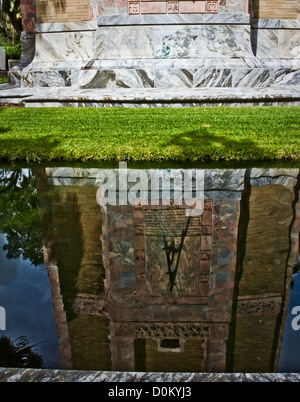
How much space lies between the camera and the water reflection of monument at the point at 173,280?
1.75 meters

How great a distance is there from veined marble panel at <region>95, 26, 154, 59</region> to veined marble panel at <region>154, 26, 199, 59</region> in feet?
0.61

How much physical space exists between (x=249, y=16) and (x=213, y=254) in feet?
27.7

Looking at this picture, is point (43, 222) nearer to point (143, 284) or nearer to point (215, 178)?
point (143, 284)

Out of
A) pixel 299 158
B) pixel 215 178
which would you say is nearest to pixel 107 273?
pixel 215 178

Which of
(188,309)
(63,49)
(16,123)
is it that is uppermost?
(63,49)

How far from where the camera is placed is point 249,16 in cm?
944

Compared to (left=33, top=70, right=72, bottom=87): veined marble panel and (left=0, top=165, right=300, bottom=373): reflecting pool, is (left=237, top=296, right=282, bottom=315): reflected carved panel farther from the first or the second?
(left=33, top=70, right=72, bottom=87): veined marble panel

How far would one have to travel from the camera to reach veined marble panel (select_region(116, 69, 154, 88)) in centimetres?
934

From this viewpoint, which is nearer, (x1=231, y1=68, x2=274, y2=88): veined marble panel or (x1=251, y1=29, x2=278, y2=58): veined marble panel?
(x1=231, y1=68, x2=274, y2=88): veined marble panel

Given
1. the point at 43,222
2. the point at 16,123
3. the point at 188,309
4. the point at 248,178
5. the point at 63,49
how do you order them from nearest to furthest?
the point at 188,309 < the point at 43,222 < the point at 248,178 < the point at 16,123 < the point at 63,49

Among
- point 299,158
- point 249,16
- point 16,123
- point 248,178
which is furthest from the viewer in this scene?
point 249,16

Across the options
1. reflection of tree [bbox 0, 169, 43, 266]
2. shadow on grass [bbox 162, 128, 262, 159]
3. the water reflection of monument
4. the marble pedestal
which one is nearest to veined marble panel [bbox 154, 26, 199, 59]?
the marble pedestal

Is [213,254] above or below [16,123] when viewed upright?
below
